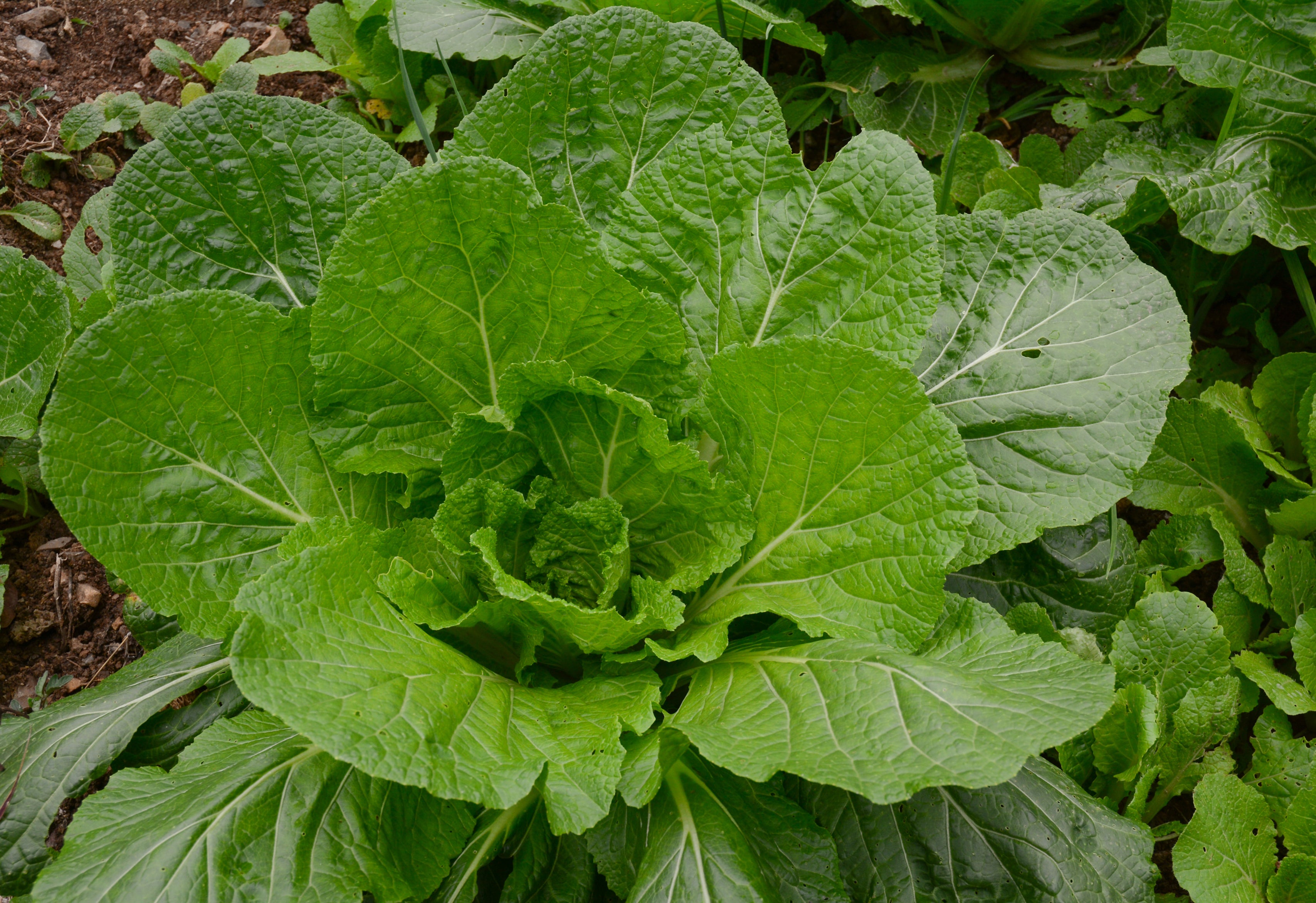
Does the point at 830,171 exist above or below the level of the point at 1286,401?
above

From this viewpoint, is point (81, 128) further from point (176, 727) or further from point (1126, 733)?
point (1126, 733)

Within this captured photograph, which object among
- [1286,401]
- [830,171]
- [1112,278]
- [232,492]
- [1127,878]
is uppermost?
[830,171]

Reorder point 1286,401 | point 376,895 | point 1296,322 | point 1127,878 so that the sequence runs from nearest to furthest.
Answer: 1. point 376,895
2. point 1127,878
3. point 1286,401
4. point 1296,322

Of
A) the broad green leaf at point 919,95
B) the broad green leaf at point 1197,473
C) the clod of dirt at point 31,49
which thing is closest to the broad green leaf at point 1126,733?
the broad green leaf at point 1197,473

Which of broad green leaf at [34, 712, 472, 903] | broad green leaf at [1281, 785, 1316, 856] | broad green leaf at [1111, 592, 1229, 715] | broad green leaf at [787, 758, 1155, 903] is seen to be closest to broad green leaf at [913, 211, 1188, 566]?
broad green leaf at [1111, 592, 1229, 715]

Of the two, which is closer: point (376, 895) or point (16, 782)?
point (376, 895)

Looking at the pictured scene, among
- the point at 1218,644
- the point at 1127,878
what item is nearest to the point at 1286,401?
the point at 1218,644

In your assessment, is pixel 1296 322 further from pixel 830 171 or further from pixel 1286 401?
pixel 830 171
